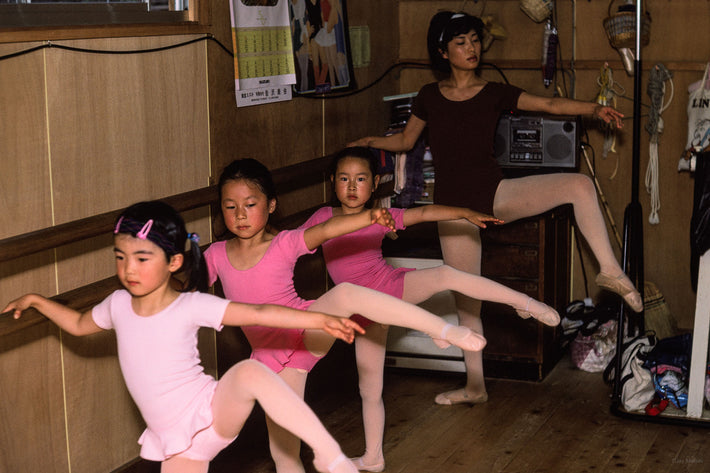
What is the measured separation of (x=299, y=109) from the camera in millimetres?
4090

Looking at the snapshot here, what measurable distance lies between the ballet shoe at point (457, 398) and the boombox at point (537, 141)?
1.13m

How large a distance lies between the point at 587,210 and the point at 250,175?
1.35m

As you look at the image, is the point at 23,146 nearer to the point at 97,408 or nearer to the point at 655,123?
the point at 97,408

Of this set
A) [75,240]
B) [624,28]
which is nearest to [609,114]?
[624,28]

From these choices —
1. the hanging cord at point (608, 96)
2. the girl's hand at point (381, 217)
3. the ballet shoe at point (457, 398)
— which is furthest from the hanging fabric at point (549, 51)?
the girl's hand at point (381, 217)

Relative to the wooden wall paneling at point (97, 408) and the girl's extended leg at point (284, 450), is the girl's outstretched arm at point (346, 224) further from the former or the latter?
the wooden wall paneling at point (97, 408)

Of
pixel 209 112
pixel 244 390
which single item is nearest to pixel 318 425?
pixel 244 390

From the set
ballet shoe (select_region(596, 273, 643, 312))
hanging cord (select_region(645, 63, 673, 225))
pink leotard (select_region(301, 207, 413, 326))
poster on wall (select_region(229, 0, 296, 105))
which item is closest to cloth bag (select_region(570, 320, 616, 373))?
hanging cord (select_region(645, 63, 673, 225))

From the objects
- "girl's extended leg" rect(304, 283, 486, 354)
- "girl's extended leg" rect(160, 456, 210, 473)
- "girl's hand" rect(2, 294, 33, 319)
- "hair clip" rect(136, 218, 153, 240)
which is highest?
"hair clip" rect(136, 218, 153, 240)

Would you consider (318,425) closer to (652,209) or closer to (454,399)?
(454,399)

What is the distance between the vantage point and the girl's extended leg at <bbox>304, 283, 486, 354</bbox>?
2.68m

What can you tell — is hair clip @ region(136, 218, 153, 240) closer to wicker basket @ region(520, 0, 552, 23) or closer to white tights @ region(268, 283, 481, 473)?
white tights @ region(268, 283, 481, 473)

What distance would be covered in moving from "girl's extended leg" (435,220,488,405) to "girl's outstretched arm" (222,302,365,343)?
161 centimetres

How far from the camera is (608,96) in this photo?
4844mm
